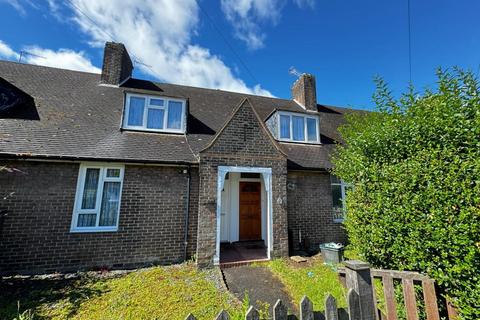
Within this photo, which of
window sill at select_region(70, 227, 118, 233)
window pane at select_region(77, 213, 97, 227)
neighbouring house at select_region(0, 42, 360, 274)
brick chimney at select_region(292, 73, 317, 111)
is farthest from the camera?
brick chimney at select_region(292, 73, 317, 111)

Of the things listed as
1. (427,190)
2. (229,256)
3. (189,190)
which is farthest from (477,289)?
(189,190)

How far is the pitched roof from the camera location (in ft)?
23.9

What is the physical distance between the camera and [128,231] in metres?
7.25

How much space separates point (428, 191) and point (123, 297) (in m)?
6.50

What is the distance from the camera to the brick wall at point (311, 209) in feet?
30.1

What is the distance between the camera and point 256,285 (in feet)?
19.2

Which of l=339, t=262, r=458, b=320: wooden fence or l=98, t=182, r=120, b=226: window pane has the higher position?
l=98, t=182, r=120, b=226: window pane

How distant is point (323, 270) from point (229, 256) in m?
3.26

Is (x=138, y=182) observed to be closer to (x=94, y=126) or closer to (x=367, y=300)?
(x=94, y=126)

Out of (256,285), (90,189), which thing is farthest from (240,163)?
(90,189)

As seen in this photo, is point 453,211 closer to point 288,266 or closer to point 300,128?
point 288,266

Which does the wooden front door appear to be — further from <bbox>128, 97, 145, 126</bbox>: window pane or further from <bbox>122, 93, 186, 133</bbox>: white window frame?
<bbox>128, 97, 145, 126</bbox>: window pane

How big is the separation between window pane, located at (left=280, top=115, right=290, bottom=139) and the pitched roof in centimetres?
57

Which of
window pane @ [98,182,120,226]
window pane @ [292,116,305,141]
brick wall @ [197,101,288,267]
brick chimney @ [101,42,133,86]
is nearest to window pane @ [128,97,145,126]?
window pane @ [98,182,120,226]
